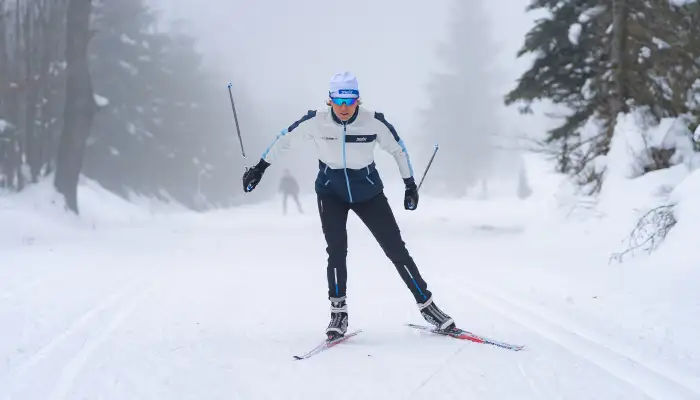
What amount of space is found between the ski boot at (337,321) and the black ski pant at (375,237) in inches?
2.2

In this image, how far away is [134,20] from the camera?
1304 inches

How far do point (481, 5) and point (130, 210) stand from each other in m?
40.8

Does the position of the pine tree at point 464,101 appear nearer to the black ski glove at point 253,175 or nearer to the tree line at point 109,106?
the tree line at point 109,106

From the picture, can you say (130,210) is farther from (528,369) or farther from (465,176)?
(465,176)

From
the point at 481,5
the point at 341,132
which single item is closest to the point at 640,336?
the point at 341,132

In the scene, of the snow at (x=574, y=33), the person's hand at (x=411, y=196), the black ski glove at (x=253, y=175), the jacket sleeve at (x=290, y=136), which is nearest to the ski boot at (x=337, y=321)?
the person's hand at (x=411, y=196)

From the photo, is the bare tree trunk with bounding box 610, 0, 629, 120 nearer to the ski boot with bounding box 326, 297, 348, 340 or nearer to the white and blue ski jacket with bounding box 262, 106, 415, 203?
the white and blue ski jacket with bounding box 262, 106, 415, 203

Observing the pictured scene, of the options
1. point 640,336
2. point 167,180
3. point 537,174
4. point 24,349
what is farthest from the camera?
point 537,174

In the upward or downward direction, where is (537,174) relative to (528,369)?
downward

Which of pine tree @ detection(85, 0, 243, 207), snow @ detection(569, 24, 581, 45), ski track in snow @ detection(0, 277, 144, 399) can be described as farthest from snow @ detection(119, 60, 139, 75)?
ski track in snow @ detection(0, 277, 144, 399)

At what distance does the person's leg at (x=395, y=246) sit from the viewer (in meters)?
5.28

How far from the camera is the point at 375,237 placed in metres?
5.31

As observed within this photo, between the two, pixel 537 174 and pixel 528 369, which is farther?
pixel 537 174

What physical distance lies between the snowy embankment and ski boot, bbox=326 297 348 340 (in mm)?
141
